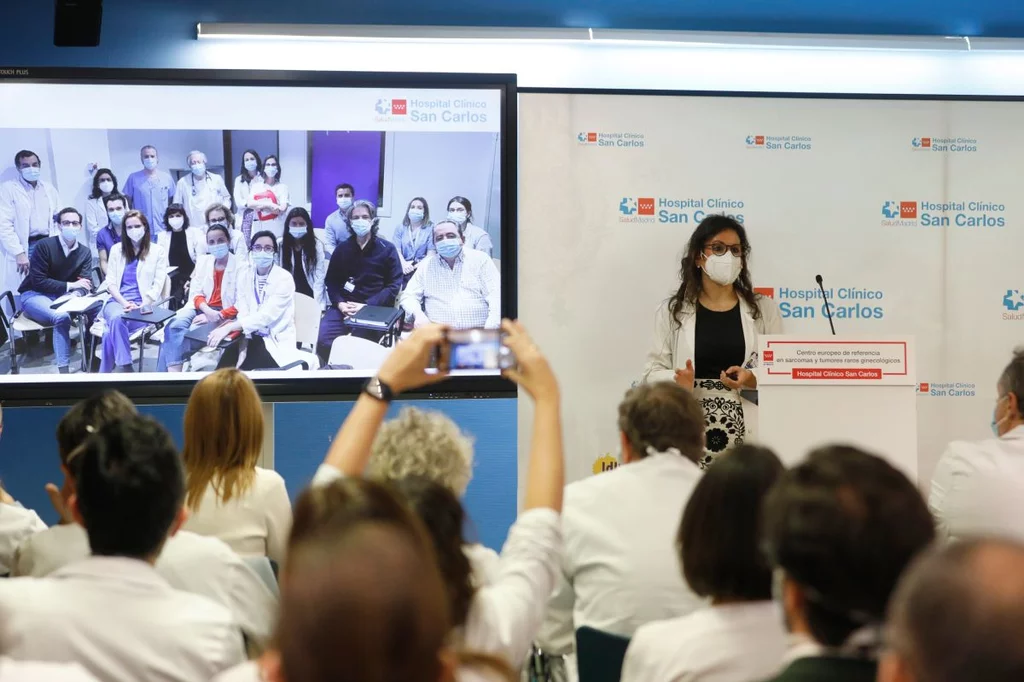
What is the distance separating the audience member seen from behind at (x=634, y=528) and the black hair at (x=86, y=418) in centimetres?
119

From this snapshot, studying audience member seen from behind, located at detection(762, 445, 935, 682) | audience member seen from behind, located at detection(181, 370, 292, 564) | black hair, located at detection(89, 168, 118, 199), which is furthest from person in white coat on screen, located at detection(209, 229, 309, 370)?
audience member seen from behind, located at detection(762, 445, 935, 682)

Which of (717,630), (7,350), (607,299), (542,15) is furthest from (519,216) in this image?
(717,630)

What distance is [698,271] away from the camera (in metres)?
4.92

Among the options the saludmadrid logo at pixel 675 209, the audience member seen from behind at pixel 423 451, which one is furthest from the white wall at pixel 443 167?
the audience member seen from behind at pixel 423 451

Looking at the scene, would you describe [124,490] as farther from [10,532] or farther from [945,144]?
[945,144]

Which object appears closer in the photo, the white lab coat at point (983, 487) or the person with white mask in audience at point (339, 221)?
the white lab coat at point (983, 487)

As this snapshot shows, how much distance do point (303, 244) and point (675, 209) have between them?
1.95m

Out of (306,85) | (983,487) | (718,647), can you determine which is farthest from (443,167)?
(718,647)

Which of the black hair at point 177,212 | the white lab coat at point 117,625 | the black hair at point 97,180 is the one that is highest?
the black hair at point 97,180

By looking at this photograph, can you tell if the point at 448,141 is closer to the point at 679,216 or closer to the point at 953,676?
the point at 679,216

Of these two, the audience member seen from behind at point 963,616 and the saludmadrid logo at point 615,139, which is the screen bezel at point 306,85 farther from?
the audience member seen from behind at point 963,616

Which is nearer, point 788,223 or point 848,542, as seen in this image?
point 848,542

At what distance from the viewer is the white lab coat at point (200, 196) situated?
14.8 ft

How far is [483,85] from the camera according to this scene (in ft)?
15.2
